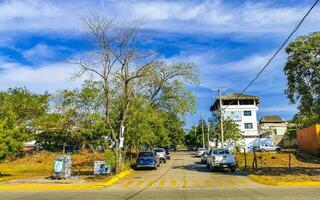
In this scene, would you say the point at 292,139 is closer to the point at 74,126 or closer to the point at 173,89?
the point at 173,89

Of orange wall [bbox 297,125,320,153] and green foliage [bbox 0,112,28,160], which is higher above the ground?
orange wall [bbox 297,125,320,153]

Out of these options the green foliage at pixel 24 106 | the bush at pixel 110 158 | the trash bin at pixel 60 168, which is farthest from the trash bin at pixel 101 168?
the green foliage at pixel 24 106

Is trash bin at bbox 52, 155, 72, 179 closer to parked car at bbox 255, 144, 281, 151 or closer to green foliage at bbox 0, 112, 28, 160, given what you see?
green foliage at bbox 0, 112, 28, 160

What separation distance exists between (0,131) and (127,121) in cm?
1437

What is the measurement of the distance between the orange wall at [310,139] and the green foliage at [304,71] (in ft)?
70.0

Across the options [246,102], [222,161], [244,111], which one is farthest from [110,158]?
[246,102]

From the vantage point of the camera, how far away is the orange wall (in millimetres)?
49375

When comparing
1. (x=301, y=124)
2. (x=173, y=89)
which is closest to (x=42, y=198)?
(x=173, y=89)

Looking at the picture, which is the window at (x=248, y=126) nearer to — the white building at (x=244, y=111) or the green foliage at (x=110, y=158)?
the white building at (x=244, y=111)

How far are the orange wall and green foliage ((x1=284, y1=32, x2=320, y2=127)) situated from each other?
70.0 ft

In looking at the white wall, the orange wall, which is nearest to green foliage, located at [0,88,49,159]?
the orange wall

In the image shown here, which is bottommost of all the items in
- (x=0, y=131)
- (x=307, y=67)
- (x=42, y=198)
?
(x=42, y=198)

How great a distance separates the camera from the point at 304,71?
28281 mm

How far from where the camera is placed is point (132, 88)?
37438 millimetres
